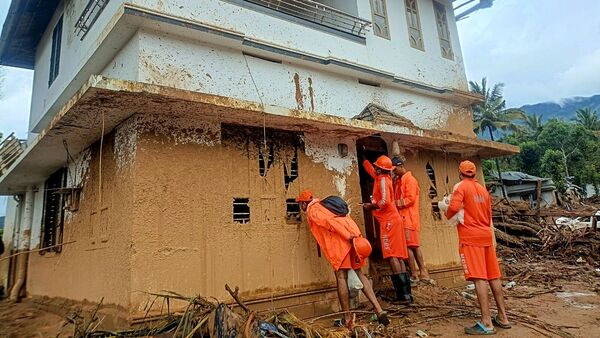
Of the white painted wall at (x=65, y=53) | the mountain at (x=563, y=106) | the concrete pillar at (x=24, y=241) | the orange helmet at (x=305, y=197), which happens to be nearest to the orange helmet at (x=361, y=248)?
the orange helmet at (x=305, y=197)

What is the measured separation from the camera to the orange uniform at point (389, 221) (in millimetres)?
5809

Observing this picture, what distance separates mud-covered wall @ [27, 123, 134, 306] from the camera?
15.6ft

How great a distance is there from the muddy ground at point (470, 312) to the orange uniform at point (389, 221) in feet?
2.60

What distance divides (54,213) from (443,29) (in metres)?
10.1

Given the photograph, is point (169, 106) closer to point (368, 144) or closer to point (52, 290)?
point (368, 144)

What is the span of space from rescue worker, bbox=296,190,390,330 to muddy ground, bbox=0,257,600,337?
11.8 inches

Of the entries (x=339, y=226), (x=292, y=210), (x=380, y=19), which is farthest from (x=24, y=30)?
(x=339, y=226)

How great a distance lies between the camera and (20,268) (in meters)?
9.81

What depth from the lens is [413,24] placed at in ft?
29.9

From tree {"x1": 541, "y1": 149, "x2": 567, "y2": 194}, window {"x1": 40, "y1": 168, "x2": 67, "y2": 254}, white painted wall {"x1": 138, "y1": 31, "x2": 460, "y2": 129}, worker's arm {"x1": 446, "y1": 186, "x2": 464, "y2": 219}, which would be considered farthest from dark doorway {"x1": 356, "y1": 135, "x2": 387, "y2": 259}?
tree {"x1": 541, "y1": 149, "x2": 567, "y2": 194}

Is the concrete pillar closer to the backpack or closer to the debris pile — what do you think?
the backpack

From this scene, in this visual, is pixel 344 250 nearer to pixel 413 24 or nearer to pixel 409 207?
pixel 409 207

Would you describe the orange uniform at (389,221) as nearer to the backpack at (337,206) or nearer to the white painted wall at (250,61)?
the backpack at (337,206)

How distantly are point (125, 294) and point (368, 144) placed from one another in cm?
489
